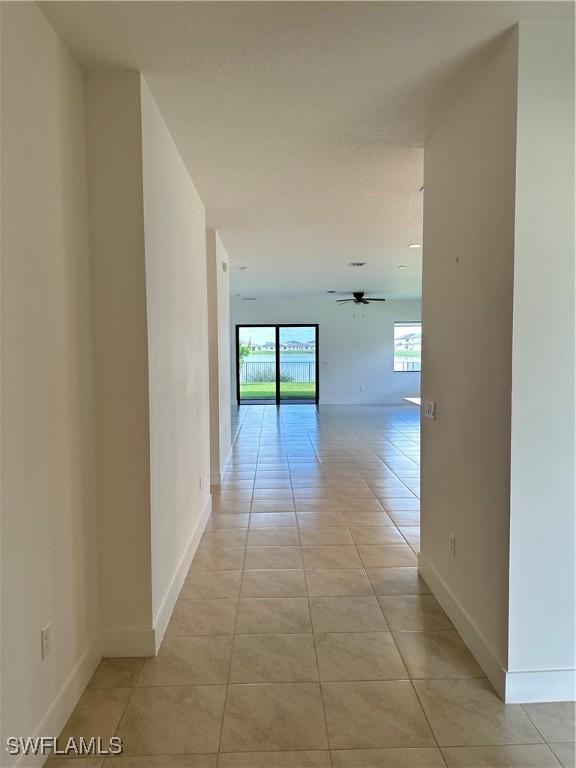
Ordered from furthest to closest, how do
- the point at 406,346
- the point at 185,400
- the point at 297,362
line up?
1. the point at 406,346
2. the point at 297,362
3. the point at 185,400

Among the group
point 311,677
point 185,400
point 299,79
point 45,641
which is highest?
point 299,79

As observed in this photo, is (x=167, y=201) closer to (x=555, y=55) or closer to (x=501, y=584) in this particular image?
(x=555, y=55)

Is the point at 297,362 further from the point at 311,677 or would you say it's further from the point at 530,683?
the point at 530,683

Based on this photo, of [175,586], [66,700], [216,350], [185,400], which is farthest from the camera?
[216,350]

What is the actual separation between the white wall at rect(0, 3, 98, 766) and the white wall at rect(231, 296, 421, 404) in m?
9.73

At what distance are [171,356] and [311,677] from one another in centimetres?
169

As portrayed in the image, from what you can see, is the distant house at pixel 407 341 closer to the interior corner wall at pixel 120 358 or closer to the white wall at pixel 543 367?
the white wall at pixel 543 367

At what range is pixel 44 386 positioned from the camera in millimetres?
1601

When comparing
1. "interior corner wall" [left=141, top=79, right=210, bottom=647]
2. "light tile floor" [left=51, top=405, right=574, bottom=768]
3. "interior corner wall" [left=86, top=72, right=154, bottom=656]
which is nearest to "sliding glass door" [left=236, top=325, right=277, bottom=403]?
"interior corner wall" [left=141, top=79, right=210, bottom=647]

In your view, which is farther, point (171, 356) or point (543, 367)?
point (171, 356)

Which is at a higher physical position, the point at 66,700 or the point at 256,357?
the point at 256,357

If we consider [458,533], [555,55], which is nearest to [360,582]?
[458,533]

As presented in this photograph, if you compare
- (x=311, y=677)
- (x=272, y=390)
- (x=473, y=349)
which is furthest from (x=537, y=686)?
(x=272, y=390)

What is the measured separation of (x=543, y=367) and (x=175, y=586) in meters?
2.11
